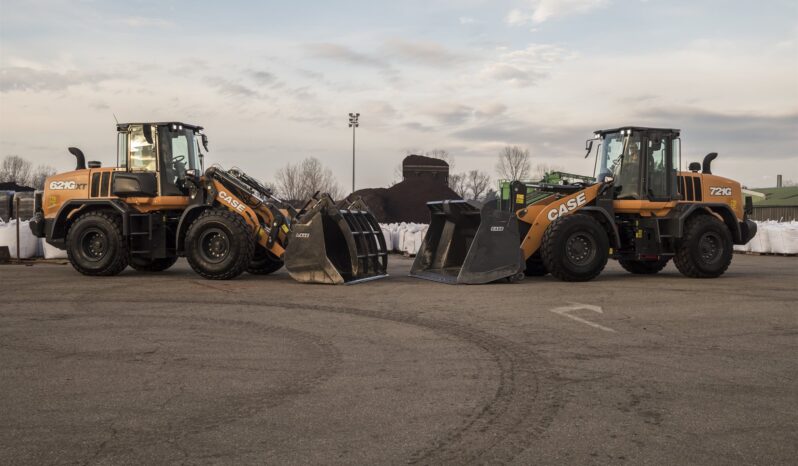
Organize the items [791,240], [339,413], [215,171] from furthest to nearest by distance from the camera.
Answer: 1. [791,240]
2. [215,171]
3. [339,413]

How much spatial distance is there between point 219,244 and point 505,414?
9693 mm

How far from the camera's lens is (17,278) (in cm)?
1452

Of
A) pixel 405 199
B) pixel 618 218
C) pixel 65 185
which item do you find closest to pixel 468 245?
pixel 618 218

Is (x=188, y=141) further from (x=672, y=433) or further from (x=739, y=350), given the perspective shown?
(x=672, y=433)

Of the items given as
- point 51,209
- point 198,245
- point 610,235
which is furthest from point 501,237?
point 51,209

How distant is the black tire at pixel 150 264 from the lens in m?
16.0

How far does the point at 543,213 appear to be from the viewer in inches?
545

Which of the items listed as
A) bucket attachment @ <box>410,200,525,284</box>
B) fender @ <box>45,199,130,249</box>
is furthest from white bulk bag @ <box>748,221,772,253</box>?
fender @ <box>45,199,130,249</box>

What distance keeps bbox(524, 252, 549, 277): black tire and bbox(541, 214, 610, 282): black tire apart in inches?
44.2

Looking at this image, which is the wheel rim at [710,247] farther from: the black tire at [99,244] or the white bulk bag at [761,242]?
the black tire at [99,244]

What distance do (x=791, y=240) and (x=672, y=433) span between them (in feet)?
71.7

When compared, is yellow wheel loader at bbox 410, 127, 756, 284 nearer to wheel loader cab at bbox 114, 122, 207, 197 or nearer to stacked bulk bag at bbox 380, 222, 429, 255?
wheel loader cab at bbox 114, 122, 207, 197

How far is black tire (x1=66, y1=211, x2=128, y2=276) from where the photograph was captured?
14.5m

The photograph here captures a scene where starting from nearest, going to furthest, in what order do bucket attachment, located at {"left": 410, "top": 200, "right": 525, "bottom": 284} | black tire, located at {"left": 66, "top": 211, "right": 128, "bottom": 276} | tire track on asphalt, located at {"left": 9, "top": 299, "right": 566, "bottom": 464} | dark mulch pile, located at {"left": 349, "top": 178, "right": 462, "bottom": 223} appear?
tire track on asphalt, located at {"left": 9, "top": 299, "right": 566, "bottom": 464}
bucket attachment, located at {"left": 410, "top": 200, "right": 525, "bottom": 284}
black tire, located at {"left": 66, "top": 211, "right": 128, "bottom": 276}
dark mulch pile, located at {"left": 349, "top": 178, "right": 462, "bottom": 223}
